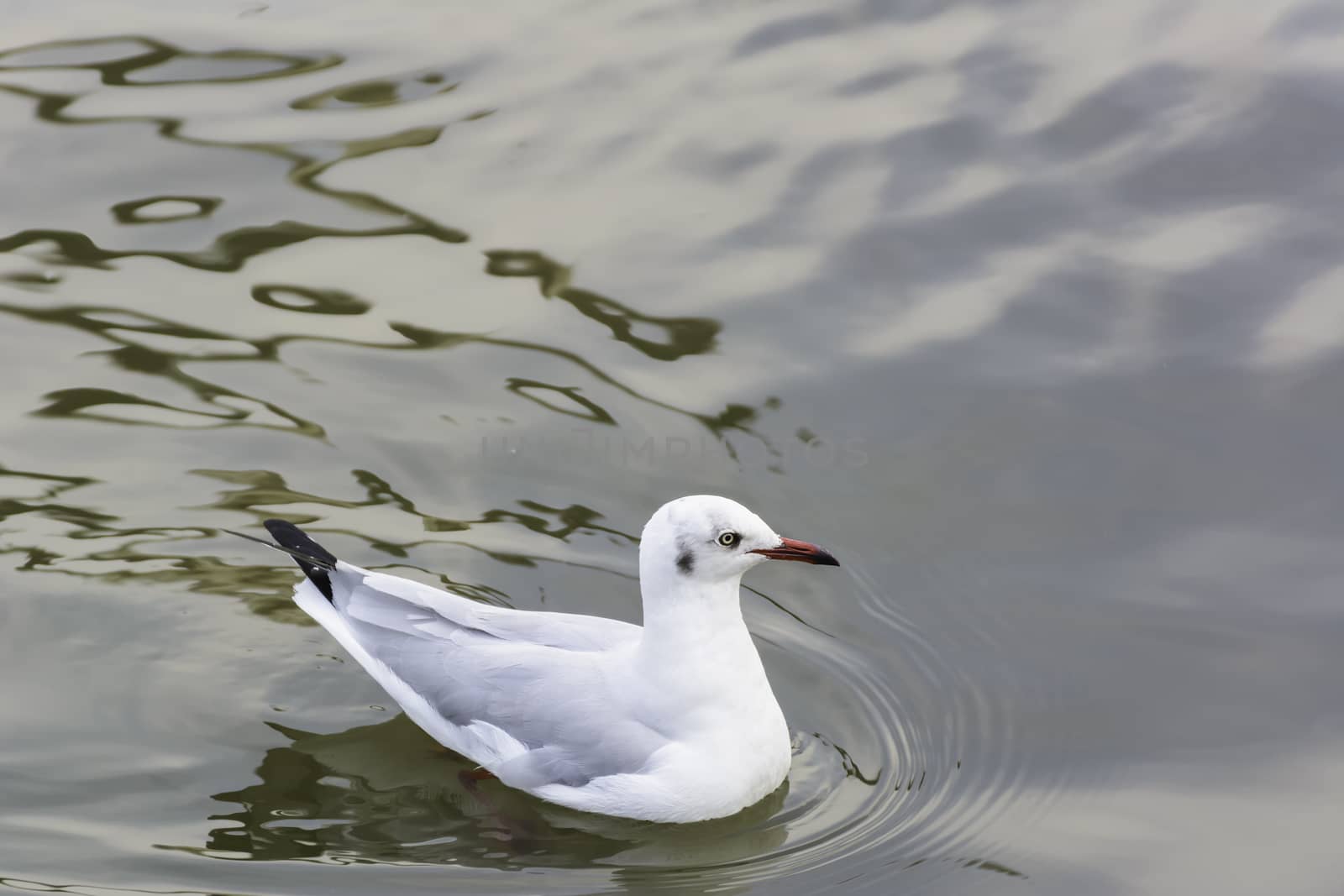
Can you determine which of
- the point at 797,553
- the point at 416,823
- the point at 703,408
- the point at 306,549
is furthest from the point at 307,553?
the point at 703,408

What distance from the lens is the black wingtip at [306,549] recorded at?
6.58m

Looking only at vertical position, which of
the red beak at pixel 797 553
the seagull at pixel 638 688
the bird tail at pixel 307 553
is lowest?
the seagull at pixel 638 688

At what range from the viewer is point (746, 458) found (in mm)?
7812

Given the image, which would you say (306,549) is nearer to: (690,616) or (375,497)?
(375,497)

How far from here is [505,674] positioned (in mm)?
6156

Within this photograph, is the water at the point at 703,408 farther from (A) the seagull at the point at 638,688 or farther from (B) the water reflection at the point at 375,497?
(A) the seagull at the point at 638,688

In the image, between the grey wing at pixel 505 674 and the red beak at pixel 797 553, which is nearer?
the red beak at pixel 797 553

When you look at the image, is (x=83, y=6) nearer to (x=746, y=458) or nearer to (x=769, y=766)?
(x=746, y=458)

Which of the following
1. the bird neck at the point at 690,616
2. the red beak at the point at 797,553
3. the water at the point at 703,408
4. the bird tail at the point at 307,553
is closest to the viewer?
the red beak at the point at 797,553

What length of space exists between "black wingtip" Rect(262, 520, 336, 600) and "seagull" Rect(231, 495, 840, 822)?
42cm

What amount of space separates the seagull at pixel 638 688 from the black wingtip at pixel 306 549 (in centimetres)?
42

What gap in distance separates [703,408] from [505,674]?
2302 millimetres

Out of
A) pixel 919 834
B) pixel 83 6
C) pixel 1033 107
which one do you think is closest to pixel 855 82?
pixel 1033 107

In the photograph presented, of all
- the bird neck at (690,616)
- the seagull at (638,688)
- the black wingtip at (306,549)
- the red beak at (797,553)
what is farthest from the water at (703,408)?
the red beak at (797,553)
